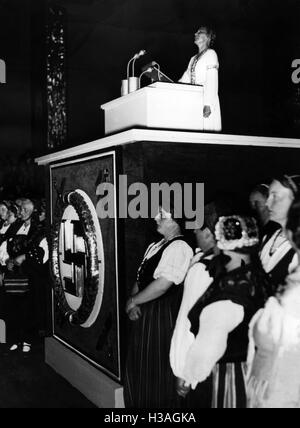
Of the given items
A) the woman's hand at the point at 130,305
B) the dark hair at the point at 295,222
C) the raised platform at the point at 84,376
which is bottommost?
the raised platform at the point at 84,376

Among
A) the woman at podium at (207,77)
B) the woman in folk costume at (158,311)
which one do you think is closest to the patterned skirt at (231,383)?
the woman in folk costume at (158,311)

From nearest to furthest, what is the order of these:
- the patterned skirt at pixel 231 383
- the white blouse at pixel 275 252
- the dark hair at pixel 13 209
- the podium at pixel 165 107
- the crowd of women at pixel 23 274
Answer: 1. the patterned skirt at pixel 231 383
2. the white blouse at pixel 275 252
3. the podium at pixel 165 107
4. the crowd of women at pixel 23 274
5. the dark hair at pixel 13 209

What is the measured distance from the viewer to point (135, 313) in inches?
152

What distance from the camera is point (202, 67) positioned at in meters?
4.47

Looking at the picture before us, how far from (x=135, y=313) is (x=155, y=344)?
249mm

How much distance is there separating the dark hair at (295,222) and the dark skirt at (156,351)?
1337 mm

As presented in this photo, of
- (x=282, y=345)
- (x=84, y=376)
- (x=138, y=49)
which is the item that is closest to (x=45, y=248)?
(x=84, y=376)

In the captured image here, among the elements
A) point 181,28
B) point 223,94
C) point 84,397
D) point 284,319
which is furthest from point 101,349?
point 223,94

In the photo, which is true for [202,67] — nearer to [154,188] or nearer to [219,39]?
[154,188]

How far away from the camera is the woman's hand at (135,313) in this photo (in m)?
3.86

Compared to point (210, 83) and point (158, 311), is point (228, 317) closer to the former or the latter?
point (158, 311)

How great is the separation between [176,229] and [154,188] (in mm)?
396

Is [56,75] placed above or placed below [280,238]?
above

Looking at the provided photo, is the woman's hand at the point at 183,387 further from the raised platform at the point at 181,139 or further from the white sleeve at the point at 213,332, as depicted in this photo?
the raised platform at the point at 181,139
